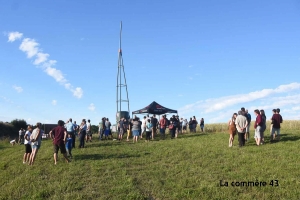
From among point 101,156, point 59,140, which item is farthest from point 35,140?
point 101,156

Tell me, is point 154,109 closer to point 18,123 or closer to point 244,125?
point 244,125

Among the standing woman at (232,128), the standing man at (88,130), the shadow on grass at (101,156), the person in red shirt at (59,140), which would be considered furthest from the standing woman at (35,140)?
the standing woman at (232,128)

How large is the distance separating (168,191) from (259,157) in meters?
4.95

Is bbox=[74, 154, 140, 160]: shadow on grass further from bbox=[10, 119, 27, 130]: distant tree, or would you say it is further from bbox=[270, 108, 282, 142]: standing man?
bbox=[10, 119, 27, 130]: distant tree

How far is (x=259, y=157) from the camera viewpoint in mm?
11375

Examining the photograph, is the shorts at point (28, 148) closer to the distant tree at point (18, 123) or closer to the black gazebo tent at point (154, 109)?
the black gazebo tent at point (154, 109)

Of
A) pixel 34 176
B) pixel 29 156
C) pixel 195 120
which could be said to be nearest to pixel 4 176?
pixel 34 176

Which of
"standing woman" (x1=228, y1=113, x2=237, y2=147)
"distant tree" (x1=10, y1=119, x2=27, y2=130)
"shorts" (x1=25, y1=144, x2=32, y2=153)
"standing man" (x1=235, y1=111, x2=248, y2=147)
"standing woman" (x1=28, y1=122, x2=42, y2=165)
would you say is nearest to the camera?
"standing woman" (x1=28, y1=122, x2=42, y2=165)

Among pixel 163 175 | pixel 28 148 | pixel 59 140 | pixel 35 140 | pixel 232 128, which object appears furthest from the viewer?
pixel 232 128

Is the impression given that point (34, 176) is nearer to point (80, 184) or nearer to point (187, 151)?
point (80, 184)

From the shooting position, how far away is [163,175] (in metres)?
9.93

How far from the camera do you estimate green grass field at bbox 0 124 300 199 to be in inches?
313

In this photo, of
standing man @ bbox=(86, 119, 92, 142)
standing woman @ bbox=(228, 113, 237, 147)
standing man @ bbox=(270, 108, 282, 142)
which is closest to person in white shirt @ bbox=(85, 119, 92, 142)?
standing man @ bbox=(86, 119, 92, 142)

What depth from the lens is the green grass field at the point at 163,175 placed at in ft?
26.1
